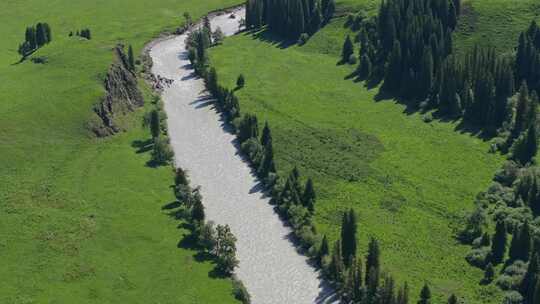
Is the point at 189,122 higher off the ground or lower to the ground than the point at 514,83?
lower

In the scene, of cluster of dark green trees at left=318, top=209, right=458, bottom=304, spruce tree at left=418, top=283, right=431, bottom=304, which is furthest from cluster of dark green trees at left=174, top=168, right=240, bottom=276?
spruce tree at left=418, top=283, right=431, bottom=304

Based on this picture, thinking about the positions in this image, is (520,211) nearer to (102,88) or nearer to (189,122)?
(189,122)

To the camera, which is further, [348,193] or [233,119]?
[233,119]

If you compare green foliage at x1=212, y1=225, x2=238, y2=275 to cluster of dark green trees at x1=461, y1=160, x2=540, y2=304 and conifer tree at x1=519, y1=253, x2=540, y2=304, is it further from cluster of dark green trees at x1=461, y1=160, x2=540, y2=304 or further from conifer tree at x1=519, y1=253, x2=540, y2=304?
conifer tree at x1=519, y1=253, x2=540, y2=304

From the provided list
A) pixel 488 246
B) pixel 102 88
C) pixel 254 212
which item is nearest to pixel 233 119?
pixel 102 88

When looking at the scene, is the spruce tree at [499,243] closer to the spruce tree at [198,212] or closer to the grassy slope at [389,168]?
the grassy slope at [389,168]

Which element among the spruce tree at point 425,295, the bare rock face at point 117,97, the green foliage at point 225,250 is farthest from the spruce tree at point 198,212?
the bare rock face at point 117,97

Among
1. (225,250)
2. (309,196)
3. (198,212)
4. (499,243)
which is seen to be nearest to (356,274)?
(225,250)

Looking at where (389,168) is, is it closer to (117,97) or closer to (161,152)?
(161,152)

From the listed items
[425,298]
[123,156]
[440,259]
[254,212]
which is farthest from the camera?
[123,156]
